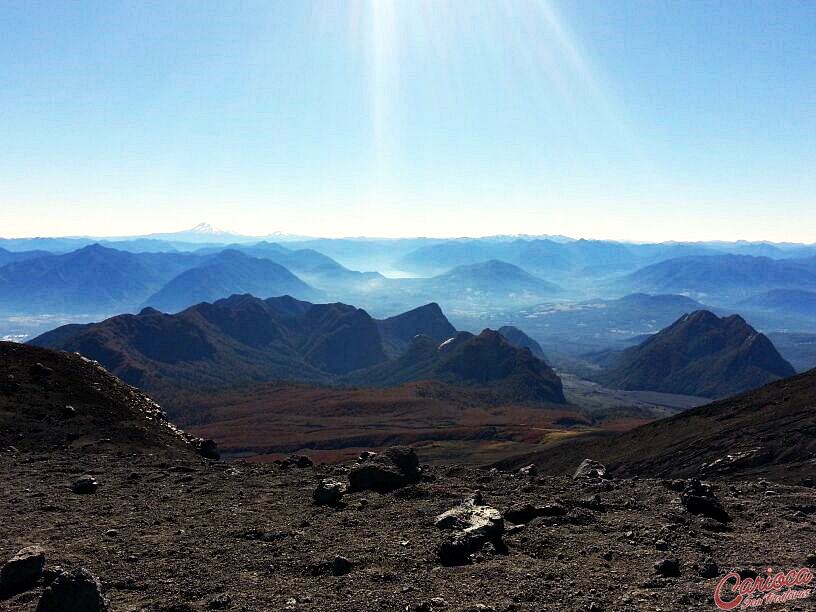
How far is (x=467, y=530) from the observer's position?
1484 cm

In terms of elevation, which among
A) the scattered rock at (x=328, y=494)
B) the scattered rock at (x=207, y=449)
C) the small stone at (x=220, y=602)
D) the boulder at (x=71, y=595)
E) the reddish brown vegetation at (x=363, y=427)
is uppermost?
the boulder at (x=71, y=595)

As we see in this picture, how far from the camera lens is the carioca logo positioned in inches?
434

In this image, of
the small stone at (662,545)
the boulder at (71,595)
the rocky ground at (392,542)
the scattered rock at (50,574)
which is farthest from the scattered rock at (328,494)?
the small stone at (662,545)

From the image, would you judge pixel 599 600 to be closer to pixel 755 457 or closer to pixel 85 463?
pixel 85 463

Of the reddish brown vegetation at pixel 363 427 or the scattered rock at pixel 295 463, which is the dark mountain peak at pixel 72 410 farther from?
the reddish brown vegetation at pixel 363 427

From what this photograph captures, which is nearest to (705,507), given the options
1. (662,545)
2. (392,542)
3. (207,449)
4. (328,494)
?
(662,545)

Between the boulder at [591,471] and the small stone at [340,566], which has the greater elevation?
the small stone at [340,566]

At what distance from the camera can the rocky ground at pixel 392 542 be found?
40.1ft

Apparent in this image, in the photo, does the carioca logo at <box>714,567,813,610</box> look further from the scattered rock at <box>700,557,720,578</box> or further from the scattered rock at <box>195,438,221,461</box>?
the scattered rock at <box>195,438,221,461</box>

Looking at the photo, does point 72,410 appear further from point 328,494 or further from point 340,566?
point 340,566

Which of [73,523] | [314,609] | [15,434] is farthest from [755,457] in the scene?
[15,434]

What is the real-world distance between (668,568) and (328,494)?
12.4 metres

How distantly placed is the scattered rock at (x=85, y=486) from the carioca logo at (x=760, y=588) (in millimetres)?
23970

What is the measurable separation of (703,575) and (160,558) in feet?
49.5
